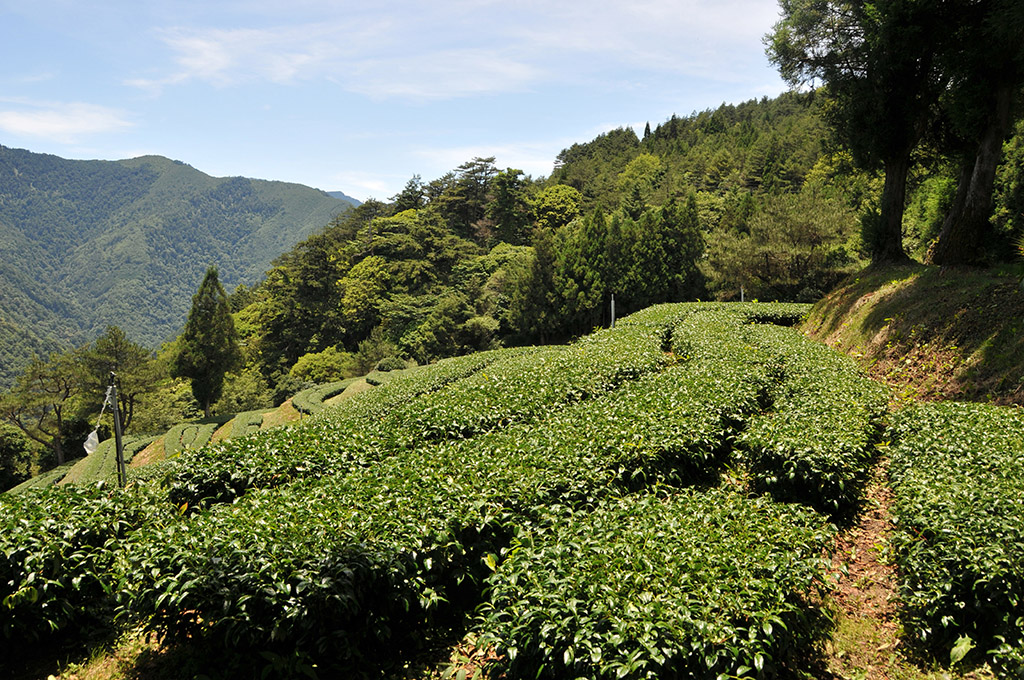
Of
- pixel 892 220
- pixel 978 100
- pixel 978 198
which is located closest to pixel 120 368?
pixel 892 220

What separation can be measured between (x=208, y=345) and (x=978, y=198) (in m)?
36.6

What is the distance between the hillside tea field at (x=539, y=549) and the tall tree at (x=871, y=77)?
10.5 metres

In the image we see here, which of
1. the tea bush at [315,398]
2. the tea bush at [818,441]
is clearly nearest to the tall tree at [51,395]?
the tea bush at [315,398]

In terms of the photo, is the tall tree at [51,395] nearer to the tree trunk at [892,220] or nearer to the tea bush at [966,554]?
the tree trunk at [892,220]

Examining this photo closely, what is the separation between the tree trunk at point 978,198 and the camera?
11.6 m

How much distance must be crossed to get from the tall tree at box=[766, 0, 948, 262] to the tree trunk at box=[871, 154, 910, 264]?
0.08 feet

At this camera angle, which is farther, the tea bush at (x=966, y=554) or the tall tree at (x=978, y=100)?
the tall tree at (x=978, y=100)

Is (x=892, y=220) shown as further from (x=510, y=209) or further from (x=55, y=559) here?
(x=510, y=209)

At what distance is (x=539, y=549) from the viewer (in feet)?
14.6

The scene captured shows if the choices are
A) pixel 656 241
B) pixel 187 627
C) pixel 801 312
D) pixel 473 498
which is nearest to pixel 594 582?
pixel 473 498

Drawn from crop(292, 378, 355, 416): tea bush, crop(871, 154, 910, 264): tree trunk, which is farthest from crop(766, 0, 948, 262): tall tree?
crop(292, 378, 355, 416): tea bush

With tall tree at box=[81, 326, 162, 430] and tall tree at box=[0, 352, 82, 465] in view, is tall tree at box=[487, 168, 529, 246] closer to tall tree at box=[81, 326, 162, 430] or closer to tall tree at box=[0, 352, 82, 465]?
tall tree at box=[81, 326, 162, 430]

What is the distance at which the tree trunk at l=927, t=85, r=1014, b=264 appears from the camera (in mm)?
11594

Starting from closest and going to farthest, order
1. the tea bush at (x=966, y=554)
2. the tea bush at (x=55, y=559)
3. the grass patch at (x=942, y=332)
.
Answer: the tea bush at (x=966, y=554) → the tea bush at (x=55, y=559) → the grass patch at (x=942, y=332)
